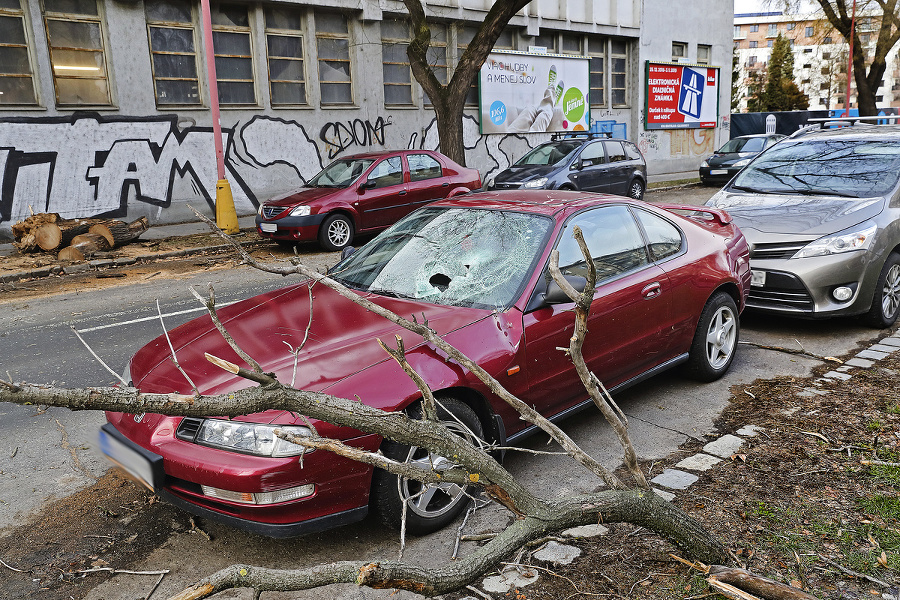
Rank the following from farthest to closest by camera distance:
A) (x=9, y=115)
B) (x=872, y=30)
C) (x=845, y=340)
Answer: (x=872, y=30) < (x=9, y=115) < (x=845, y=340)

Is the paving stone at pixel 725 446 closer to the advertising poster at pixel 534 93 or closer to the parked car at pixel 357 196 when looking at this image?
the parked car at pixel 357 196

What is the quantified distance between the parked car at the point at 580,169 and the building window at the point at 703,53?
51.0 ft

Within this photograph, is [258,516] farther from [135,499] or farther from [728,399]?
[728,399]

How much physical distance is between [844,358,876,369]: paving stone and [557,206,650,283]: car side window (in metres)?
2.27

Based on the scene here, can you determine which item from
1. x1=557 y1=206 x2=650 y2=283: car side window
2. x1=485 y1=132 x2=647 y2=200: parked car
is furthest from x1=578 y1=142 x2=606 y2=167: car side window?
x1=557 y1=206 x2=650 y2=283: car side window

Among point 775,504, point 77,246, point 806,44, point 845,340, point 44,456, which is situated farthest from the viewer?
point 806,44

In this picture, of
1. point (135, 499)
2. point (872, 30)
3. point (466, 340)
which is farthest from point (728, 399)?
point (872, 30)

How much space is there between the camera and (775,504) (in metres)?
3.56

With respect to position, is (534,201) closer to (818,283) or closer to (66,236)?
(818,283)

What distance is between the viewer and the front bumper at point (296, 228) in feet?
39.4

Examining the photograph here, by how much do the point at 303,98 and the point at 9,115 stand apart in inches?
267

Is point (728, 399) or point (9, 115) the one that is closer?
point (728, 399)

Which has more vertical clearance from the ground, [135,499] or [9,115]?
[9,115]

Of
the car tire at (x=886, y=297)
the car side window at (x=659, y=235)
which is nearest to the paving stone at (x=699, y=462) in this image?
the car side window at (x=659, y=235)
